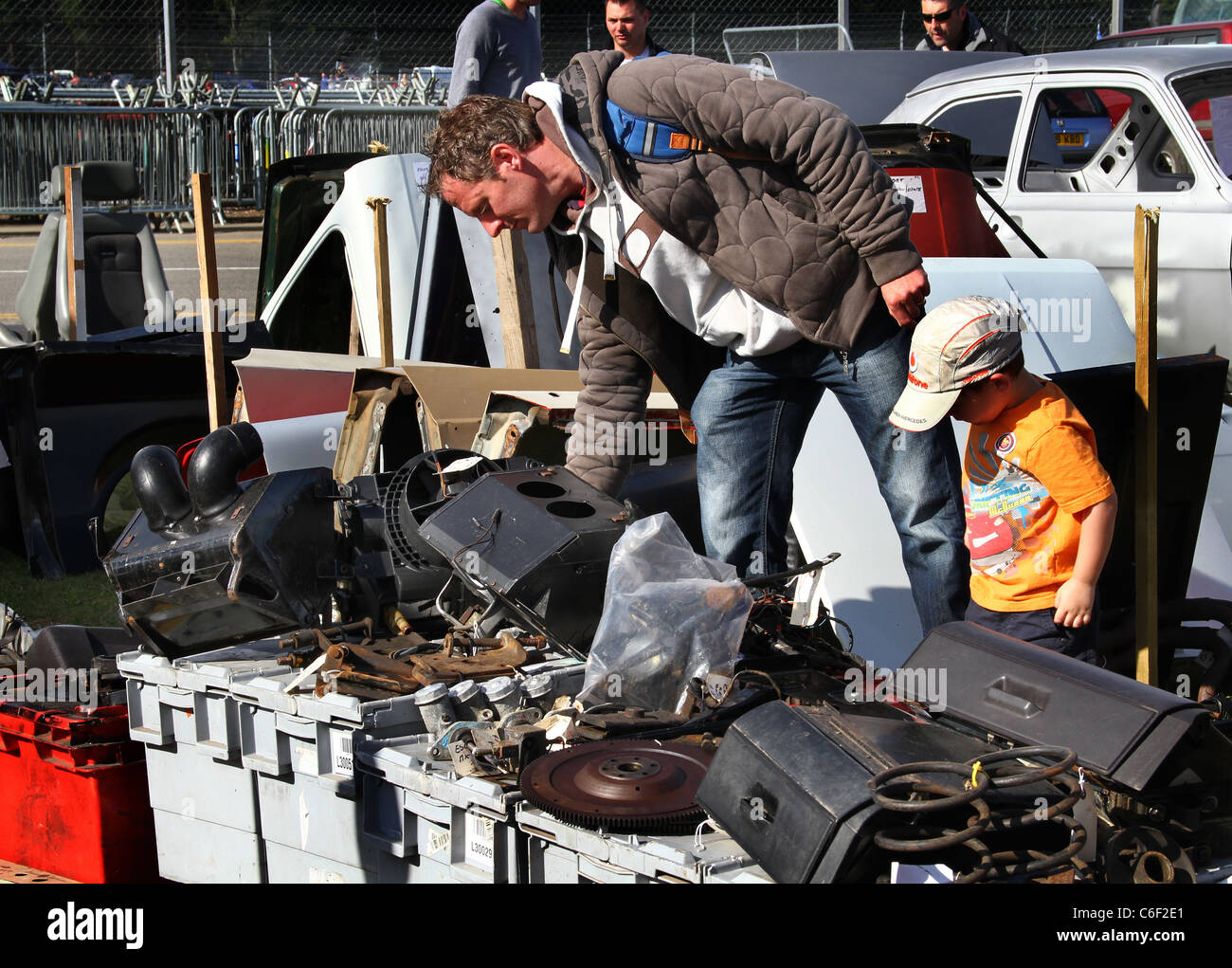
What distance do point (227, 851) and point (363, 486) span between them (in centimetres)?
103

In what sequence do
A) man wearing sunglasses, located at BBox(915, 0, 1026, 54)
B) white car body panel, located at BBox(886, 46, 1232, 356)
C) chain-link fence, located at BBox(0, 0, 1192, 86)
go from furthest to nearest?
chain-link fence, located at BBox(0, 0, 1192, 86) < man wearing sunglasses, located at BBox(915, 0, 1026, 54) < white car body panel, located at BBox(886, 46, 1232, 356)

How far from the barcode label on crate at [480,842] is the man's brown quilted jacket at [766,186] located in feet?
4.07

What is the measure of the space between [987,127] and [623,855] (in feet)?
19.1

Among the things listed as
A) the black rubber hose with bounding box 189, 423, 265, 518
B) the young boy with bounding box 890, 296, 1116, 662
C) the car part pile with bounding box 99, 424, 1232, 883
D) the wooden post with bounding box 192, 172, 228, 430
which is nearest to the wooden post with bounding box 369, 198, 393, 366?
the wooden post with bounding box 192, 172, 228, 430

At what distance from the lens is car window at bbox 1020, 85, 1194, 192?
630 cm

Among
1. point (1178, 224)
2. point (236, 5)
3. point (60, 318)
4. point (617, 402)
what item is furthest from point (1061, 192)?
point (236, 5)

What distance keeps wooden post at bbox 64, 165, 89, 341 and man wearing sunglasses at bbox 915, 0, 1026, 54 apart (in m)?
5.03

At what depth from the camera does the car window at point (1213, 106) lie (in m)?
6.03

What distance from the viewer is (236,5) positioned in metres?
17.8

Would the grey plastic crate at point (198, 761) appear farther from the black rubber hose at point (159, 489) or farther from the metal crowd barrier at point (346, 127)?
the metal crowd barrier at point (346, 127)

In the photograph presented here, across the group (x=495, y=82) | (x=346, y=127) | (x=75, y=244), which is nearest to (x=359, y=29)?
(x=346, y=127)

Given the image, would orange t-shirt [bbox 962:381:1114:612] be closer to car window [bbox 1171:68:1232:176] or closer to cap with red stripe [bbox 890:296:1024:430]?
cap with red stripe [bbox 890:296:1024:430]

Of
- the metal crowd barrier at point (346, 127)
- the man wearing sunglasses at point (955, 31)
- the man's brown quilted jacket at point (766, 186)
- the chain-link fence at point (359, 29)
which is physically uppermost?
the chain-link fence at point (359, 29)

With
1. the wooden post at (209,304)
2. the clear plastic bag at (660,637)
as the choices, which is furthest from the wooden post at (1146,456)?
the wooden post at (209,304)
